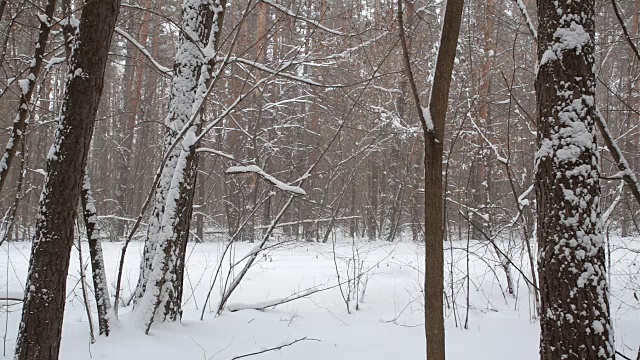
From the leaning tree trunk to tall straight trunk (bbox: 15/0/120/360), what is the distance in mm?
2227

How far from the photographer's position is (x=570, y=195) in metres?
1.94

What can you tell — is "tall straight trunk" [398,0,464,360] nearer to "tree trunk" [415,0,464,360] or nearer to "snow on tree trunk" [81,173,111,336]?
"tree trunk" [415,0,464,360]

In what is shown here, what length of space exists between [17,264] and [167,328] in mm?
4927

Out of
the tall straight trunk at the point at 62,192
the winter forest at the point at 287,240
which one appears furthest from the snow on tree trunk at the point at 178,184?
the tall straight trunk at the point at 62,192

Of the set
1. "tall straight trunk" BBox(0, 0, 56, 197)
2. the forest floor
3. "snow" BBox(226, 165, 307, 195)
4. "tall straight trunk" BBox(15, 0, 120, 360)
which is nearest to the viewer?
"tall straight trunk" BBox(15, 0, 120, 360)

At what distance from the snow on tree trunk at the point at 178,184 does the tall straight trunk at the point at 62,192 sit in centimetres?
113

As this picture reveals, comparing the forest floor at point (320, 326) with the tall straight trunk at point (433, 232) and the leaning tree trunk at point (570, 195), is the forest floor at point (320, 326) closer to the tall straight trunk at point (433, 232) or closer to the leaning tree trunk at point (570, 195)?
the leaning tree trunk at point (570, 195)

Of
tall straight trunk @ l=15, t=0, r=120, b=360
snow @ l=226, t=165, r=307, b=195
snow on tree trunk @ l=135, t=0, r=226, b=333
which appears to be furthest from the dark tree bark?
snow @ l=226, t=165, r=307, b=195

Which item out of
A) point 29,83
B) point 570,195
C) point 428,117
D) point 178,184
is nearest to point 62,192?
point 29,83

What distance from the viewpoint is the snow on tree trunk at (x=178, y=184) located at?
368 centimetres

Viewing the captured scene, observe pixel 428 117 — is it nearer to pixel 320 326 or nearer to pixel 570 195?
pixel 570 195

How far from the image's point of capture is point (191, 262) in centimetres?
748

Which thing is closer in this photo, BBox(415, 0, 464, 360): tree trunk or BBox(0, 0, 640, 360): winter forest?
BBox(415, 0, 464, 360): tree trunk

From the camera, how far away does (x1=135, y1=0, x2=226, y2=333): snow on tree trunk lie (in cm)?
368
